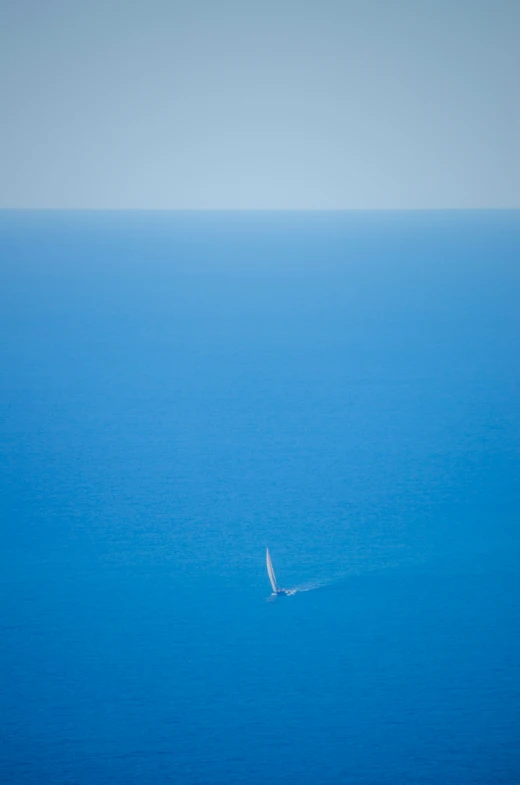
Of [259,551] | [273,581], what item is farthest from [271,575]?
[259,551]

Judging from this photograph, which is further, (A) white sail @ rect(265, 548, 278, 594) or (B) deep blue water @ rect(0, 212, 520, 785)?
(A) white sail @ rect(265, 548, 278, 594)

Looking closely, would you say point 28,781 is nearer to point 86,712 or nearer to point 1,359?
point 86,712

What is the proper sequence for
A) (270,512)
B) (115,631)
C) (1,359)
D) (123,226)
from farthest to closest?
1. (123,226)
2. (1,359)
3. (270,512)
4. (115,631)

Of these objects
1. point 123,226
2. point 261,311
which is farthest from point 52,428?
point 123,226

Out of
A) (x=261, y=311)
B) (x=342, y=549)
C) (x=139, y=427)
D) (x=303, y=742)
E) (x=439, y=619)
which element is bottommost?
(x=303, y=742)

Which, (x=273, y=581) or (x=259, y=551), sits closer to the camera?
(x=273, y=581)

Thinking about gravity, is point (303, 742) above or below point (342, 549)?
below

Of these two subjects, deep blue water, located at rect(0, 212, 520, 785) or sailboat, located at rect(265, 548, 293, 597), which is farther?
sailboat, located at rect(265, 548, 293, 597)

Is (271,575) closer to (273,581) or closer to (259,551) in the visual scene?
(273,581)
